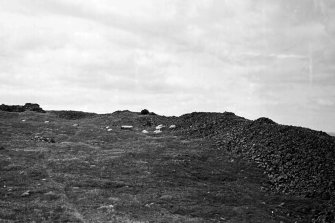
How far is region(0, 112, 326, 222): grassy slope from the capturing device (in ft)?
72.7

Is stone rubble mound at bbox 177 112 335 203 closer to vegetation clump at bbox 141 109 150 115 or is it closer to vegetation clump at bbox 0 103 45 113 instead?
vegetation clump at bbox 141 109 150 115

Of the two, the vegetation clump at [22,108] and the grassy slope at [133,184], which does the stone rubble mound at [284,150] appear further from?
the vegetation clump at [22,108]

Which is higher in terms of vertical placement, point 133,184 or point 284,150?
point 284,150

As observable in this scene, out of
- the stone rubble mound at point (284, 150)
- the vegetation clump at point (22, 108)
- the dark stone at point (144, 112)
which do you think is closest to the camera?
the stone rubble mound at point (284, 150)

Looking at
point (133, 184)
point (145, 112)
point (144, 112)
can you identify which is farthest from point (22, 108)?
point (133, 184)

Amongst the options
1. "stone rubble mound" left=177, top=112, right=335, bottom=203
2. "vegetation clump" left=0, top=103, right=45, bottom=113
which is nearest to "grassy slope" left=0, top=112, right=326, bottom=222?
"stone rubble mound" left=177, top=112, right=335, bottom=203

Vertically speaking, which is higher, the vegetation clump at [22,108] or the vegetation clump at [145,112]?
the vegetation clump at [145,112]

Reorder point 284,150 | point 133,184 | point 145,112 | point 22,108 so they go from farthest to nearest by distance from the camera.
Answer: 1. point 22,108
2. point 145,112
3. point 284,150
4. point 133,184

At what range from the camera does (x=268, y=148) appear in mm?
35688

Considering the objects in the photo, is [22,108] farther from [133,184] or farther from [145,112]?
[133,184]

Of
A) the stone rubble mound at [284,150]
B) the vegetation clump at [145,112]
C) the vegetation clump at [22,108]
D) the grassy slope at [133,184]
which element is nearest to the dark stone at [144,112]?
the vegetation clump at [145,112]

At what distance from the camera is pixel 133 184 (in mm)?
27641

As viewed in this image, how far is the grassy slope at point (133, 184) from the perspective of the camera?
22156 millimetres

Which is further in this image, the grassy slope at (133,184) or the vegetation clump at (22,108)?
the vegetation clump at (22,108)
